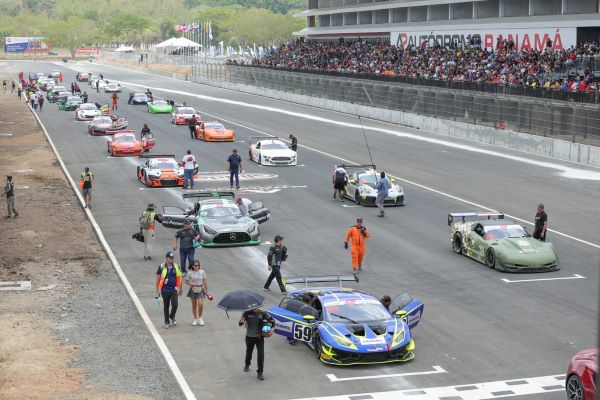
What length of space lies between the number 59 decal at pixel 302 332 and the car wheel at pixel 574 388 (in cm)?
517

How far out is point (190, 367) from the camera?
17422mm

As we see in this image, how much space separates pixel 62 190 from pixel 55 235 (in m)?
9.76

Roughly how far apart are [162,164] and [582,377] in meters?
28.4

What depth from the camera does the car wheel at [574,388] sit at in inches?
554

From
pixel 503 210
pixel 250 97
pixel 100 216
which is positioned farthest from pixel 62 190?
pixel 250 97

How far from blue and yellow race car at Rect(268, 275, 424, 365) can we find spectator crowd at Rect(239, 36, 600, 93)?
108 ft

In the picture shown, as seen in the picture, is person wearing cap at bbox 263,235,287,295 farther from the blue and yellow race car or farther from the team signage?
the team signage

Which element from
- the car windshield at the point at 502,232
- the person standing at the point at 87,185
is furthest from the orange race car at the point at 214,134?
the car windshield at the point at 502,232

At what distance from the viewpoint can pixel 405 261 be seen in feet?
86.4

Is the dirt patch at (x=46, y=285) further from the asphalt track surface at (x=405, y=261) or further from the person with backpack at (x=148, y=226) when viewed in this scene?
the person with backpack at (x=148, y=226)

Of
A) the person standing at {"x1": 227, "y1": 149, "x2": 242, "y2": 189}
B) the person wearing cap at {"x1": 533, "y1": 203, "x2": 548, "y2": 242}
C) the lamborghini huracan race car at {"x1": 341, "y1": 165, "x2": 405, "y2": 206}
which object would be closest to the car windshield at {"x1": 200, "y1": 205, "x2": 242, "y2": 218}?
the lamborghini huracan race car at {"x1": 341, "y1": 165, "x2": 405, "y2": 206}

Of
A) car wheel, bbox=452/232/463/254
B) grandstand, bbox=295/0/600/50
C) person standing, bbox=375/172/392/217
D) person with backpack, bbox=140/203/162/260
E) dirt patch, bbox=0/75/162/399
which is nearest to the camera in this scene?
dirt patch, bbox=0/75/162/399

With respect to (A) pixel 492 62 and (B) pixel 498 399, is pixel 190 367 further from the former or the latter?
(A) pixel 492 62

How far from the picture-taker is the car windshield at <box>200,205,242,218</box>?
2898 cm
